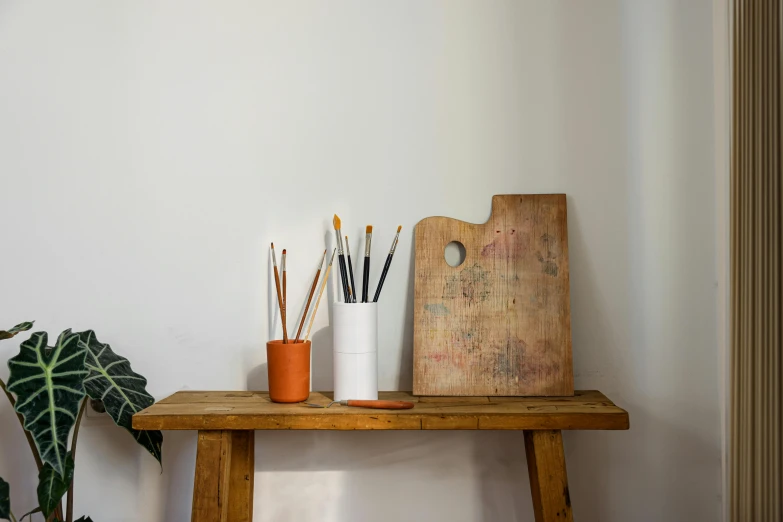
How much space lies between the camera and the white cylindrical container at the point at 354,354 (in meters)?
1.00

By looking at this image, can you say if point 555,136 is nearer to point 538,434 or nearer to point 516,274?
point 516,274

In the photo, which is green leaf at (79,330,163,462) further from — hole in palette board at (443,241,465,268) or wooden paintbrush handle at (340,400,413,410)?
hole in palette board at (443,241,465,268)

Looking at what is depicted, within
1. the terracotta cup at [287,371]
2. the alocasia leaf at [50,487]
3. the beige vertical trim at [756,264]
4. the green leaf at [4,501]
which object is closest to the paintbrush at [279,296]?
the terracotta cup at [287,371]

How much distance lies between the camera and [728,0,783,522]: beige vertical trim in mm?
851

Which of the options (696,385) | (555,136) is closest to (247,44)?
(555,136)

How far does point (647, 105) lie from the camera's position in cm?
111

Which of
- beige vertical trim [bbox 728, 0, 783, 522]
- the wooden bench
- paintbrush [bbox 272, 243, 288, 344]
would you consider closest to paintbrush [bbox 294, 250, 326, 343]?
paintbrush [bbox 272, 243, 288, 344]

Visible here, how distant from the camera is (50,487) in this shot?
2.90ft

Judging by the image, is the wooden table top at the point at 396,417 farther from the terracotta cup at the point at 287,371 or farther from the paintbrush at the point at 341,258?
the paintbrush at the point at 341,258

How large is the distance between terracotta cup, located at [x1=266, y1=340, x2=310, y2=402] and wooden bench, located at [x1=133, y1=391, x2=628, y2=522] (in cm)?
3

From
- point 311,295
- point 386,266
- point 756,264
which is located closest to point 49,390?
point 311,295

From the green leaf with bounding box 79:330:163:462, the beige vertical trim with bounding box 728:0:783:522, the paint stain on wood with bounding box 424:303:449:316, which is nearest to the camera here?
the beige vertical trim with bounding box 728:0:783:522

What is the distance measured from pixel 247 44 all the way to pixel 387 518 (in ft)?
3.21

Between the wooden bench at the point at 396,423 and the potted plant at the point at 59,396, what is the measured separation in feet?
A: 0.26
